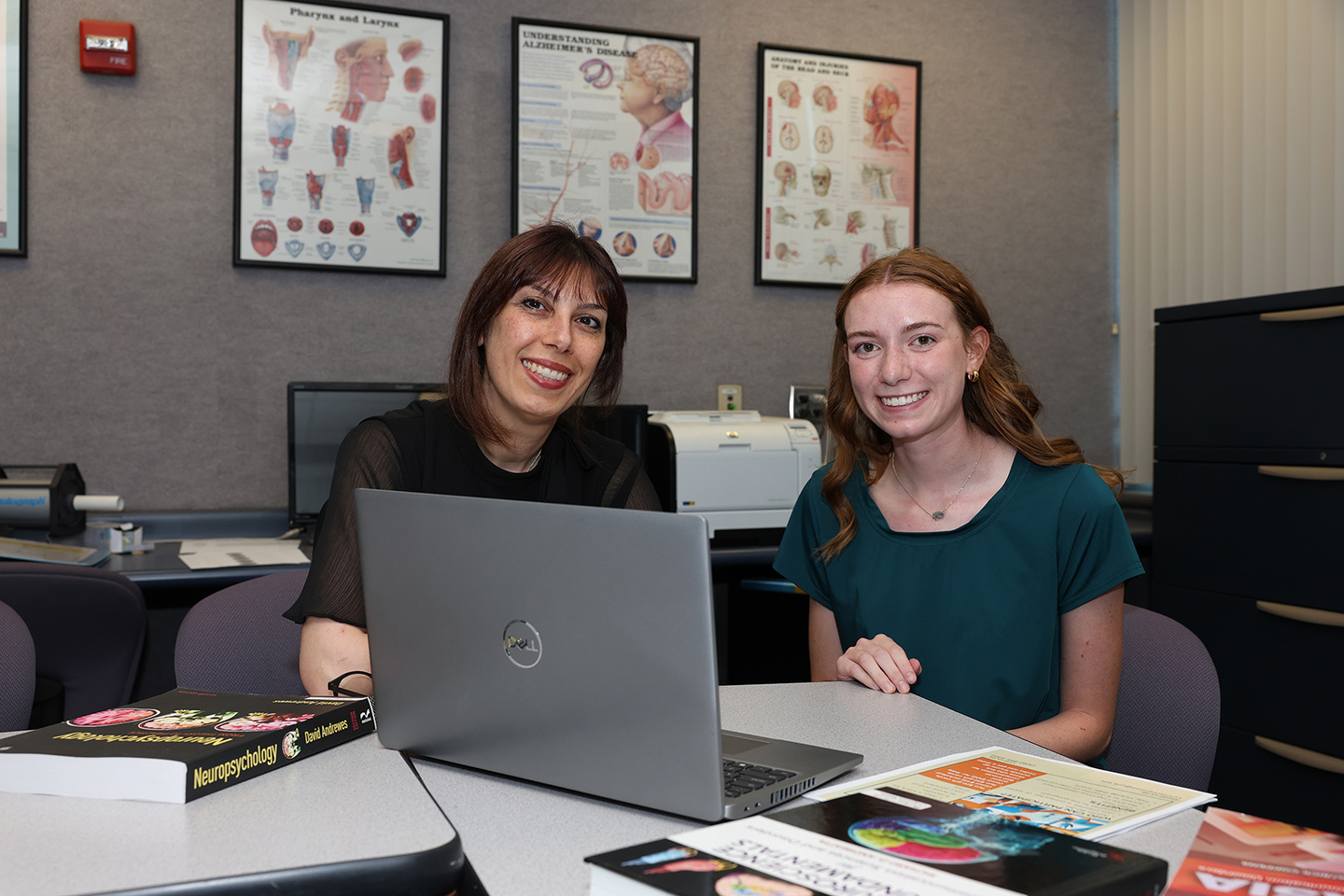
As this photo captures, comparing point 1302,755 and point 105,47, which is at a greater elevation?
point 105,47

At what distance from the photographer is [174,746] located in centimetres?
83

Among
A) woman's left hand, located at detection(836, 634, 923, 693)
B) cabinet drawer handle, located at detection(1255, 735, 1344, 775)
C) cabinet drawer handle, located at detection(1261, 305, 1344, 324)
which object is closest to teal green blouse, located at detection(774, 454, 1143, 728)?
woman's left hand, located at detection(836, 634, 923, 693)

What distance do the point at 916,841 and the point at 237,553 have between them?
1893mm

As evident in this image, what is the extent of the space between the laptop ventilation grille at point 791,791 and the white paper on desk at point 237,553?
154cm

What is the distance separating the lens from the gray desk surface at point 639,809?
27.3 inches

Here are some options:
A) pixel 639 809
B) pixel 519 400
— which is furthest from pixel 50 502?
pixel 639 809

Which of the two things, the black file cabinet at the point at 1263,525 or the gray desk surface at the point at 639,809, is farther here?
the black file cabinet at the point at 1263,525

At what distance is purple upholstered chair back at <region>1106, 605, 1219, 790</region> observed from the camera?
3.97 feet

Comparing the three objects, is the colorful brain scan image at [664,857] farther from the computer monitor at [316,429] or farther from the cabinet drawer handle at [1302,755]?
the computer monitor at [316,429]

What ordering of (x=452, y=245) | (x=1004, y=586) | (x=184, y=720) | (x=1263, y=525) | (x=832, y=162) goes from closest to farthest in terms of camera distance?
(x=184, y=720) < (x=1004, y=586) < (x=1263, y=525) < (x=452, y=245) < (x=832, y=162)

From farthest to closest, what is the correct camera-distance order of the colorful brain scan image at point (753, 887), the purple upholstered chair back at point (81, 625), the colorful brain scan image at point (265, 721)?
the purple upholstered chair back at point (81, 625) → the colorful brain scan image at point (265, 721) → the colorful brain scan image at point (753, 887)

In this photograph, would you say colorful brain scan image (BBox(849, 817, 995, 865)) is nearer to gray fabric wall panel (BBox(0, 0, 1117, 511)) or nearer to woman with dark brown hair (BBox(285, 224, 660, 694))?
woman with dark brown hair (BBox(285, 224, 660, 694))

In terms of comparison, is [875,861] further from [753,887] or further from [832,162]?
[832,162]

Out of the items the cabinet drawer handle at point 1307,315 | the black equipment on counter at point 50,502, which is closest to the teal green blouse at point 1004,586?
the cabinet drawer handle at point 1307,315
